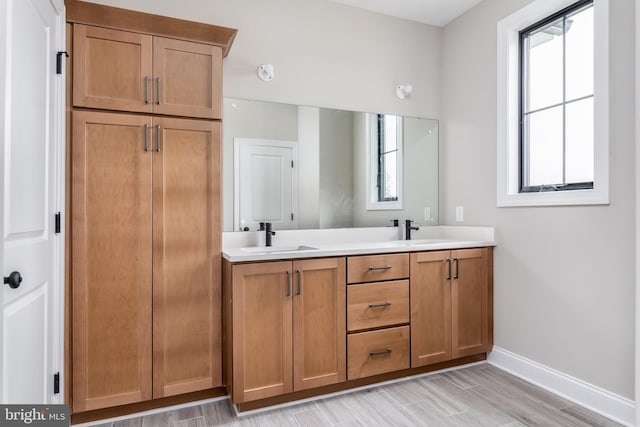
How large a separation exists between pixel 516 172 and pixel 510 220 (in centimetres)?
35

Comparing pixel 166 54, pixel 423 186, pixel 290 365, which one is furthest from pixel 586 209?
pixel 166 54

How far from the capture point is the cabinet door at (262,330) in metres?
2.01

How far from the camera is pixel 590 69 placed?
220 cm

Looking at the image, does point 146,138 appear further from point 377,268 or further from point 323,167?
point 377,268

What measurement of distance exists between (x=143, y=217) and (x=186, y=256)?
1.02 ft

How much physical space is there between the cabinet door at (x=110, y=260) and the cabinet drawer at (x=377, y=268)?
116 cm

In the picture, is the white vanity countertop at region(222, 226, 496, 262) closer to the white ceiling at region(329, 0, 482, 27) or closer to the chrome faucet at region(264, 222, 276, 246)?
the chrome faucet at region(264, 222, 276, 246)

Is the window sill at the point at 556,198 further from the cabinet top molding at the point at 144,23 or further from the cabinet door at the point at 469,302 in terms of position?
the cabinet top molding at the point at 144,23

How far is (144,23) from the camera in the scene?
1.99 metres

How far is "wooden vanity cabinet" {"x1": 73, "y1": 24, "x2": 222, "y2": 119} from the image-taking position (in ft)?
6.29

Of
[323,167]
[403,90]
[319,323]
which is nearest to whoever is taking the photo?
[319,323]

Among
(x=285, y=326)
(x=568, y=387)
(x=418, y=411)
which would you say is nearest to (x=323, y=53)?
(x=285, y=326)

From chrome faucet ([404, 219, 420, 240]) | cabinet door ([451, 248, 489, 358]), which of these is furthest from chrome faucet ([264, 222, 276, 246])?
cabinet door ([451, 248, 489, 358])

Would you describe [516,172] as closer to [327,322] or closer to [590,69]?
[590,69]
